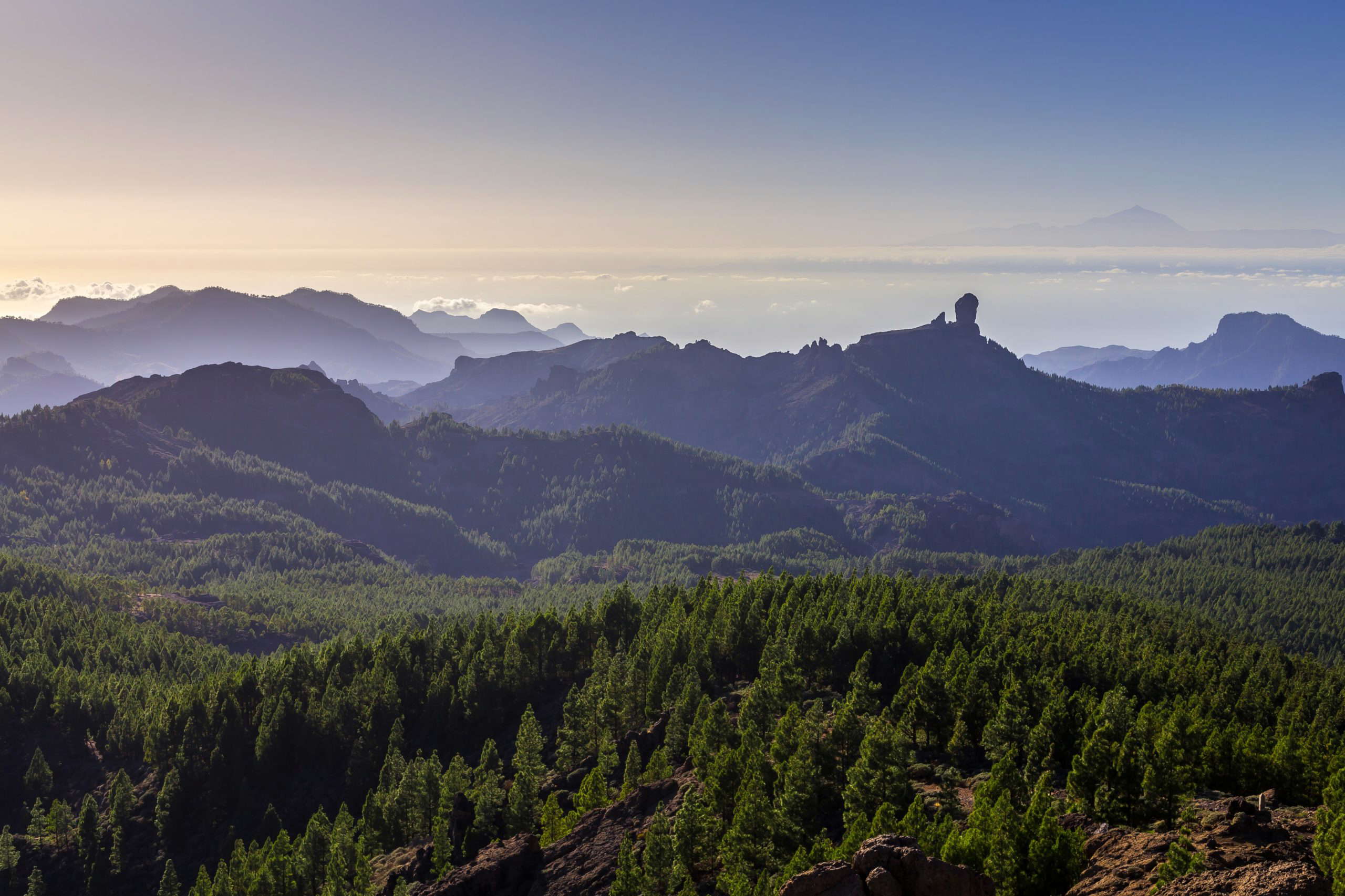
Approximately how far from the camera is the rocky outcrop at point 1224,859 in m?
36.9

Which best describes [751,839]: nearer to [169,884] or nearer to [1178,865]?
[1178,865]

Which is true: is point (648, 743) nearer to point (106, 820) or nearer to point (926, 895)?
point (926, 895)

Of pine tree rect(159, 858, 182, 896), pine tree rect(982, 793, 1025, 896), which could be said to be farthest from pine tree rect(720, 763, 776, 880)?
pine tree rect(159, 858, 182, 896)

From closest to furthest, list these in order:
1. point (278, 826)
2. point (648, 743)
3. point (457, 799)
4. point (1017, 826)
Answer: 1. point (1017, 826)
2. point (457, 799)
3. point (648, 743)
4. point (278, 826)

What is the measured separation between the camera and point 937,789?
7719cm

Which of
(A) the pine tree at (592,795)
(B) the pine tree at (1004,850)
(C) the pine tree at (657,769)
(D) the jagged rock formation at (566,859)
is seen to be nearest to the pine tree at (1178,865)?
(B) the pine tree at (1004,850)

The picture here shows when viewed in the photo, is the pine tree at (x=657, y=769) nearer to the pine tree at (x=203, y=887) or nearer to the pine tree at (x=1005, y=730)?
the pine tree at (x=1005, y=730)

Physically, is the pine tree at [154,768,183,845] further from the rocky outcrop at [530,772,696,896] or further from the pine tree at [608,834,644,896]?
the pine tree at [608,834,644,896]

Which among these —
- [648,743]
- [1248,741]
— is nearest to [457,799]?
[648,743]

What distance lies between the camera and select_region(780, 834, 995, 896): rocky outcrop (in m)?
46.2

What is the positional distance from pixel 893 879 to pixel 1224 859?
17192 millimetres

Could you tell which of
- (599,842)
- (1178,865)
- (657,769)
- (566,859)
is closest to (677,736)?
(657,769)

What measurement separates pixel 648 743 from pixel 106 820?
86.3 meters

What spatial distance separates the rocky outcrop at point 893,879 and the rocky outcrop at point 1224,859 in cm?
820
